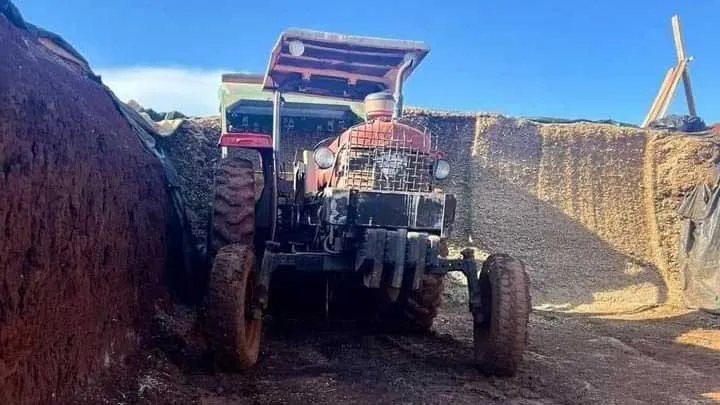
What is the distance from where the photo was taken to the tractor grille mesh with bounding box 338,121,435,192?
15.6 ft

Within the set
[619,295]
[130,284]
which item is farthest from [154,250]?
[619,295]

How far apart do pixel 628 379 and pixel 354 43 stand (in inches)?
135

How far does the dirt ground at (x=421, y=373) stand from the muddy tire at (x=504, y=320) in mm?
142

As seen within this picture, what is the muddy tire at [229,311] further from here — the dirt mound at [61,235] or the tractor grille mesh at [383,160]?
the tractor grille mesh at [383,160]

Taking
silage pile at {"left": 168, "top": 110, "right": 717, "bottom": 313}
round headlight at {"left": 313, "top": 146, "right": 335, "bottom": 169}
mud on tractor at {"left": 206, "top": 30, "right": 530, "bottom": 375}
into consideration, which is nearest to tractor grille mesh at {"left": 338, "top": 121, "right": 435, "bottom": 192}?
mud on tractor at {"left": 206, "top": 30, "right": 530, "bottom": 375}

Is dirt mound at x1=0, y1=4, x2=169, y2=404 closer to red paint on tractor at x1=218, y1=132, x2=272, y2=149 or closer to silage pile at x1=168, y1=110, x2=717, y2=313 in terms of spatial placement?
red paint on tractor at x1=218, y1=132, x2=272, y2=149

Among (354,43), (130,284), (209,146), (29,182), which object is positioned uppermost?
(354,43)

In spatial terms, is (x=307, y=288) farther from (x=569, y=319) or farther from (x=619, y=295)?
(x=619, y=295)

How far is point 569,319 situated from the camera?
316 inches

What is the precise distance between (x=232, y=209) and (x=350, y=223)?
1.07 metres

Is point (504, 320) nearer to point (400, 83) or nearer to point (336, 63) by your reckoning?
point (400, 83)

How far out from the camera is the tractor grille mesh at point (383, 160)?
4.76 metres

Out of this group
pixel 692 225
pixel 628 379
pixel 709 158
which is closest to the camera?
pixel 628 379

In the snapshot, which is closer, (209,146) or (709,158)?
(209,146)
